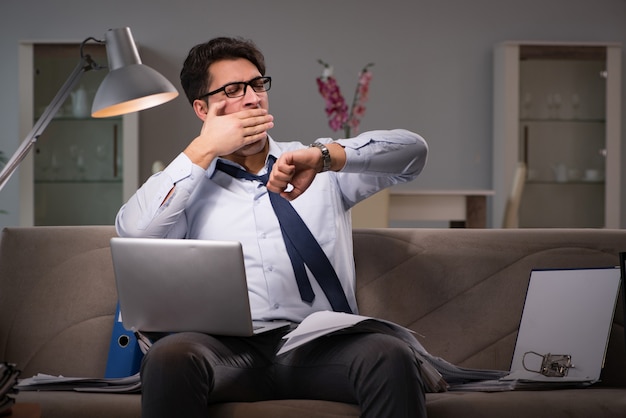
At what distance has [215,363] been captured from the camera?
183cm

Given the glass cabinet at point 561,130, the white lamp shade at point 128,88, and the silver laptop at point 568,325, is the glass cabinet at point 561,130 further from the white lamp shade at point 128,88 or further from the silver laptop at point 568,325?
the white lamp shade at point 128,88

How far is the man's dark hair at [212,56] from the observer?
232 cm

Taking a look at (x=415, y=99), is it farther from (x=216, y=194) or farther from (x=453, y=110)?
(x=216, y=194)

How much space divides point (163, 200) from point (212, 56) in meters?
0.46

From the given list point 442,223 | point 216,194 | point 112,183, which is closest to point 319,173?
point 216,194

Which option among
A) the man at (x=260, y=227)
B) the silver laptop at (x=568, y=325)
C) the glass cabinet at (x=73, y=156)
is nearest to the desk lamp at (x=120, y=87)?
the man at (x=260, y=227)

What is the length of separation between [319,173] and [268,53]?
4188mm

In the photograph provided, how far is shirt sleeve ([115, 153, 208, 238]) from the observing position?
2.10 m

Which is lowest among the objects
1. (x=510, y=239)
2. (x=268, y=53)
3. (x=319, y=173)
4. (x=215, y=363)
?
(x=215, y=363)

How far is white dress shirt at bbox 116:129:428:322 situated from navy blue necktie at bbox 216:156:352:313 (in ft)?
0.08

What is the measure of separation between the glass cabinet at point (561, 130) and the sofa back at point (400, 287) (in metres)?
3.80

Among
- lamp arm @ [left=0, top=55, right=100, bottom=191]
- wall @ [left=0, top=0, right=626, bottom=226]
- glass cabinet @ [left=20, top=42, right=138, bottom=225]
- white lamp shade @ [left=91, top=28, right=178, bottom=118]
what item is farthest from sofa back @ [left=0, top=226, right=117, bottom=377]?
wall @ [left=0, top=0, right=626, bottom=226]

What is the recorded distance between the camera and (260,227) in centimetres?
218

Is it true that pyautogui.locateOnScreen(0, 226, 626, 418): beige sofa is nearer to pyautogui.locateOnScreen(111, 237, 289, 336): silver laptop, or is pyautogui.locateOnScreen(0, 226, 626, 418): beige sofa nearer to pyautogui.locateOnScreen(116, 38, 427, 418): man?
pyautogui.locateOnScreen(116, 38, 427, 418): man
